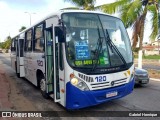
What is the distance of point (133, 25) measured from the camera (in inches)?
619

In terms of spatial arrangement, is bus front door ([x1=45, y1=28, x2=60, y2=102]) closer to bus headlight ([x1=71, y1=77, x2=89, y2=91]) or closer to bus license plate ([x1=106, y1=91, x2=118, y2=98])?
bus headlight ([x1=71, y1=77, x2=89, y2=91])

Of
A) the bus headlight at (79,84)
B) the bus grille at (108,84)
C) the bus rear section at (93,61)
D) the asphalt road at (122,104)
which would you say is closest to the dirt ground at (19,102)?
the asphalt road at (122,104)

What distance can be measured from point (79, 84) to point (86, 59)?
66cm

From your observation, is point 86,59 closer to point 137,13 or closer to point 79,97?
Answer: point 79,97

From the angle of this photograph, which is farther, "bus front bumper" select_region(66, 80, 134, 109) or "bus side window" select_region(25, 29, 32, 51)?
"bus side window" select_region(25, 29, 32, 51)

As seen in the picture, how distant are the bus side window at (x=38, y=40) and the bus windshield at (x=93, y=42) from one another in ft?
6.66

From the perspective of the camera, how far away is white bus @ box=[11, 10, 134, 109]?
557 cm

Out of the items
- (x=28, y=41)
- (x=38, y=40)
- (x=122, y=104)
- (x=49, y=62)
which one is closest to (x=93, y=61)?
(x=49, y=62)

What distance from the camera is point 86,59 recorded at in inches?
223

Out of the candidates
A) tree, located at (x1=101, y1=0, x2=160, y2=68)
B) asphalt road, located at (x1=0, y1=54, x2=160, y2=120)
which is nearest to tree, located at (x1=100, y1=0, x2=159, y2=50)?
tree, located at (x1=101, y1=0, x2=160, y2=68)

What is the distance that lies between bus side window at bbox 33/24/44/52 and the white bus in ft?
2.58

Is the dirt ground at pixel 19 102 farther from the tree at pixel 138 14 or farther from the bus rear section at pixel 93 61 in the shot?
the tree at pixel 138 14

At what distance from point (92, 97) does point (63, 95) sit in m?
0.75

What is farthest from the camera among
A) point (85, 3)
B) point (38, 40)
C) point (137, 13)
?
point (85, 3)
